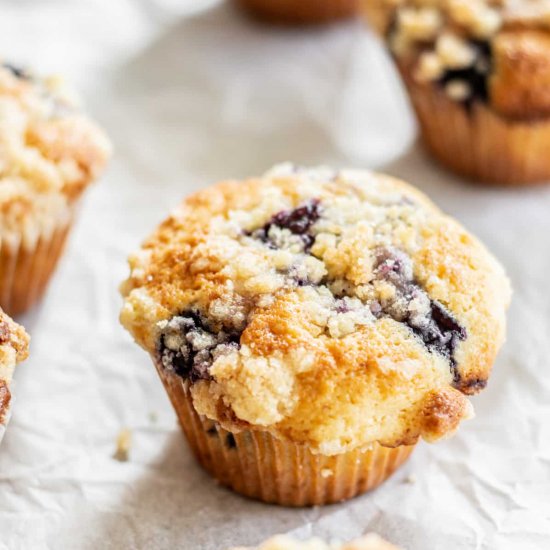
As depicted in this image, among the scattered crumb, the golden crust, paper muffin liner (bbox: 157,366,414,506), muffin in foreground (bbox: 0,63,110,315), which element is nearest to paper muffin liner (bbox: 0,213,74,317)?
muffin in foreground (bbox: 0,63,110,315)

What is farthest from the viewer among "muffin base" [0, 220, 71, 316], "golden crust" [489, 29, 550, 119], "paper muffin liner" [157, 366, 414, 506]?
"golden crust" [489, 29, 550, 119]

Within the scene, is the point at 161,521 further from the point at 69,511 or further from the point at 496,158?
the point at 496,158

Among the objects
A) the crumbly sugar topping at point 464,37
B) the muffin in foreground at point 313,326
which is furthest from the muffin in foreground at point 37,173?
the crumbly sugar topping at point 464,37

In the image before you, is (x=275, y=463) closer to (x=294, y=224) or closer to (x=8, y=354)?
(x=294, y=224)

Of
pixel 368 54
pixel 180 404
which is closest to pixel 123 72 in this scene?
pixel 368 54

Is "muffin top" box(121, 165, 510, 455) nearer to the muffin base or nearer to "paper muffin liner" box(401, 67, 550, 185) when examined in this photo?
the muffin base

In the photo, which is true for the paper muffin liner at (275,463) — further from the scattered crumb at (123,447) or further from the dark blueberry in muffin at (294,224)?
the dark blueberry in muffin at (294,224)

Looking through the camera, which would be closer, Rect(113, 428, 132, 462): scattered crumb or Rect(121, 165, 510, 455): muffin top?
Rect(121, 165, 510, 455): muffin top
